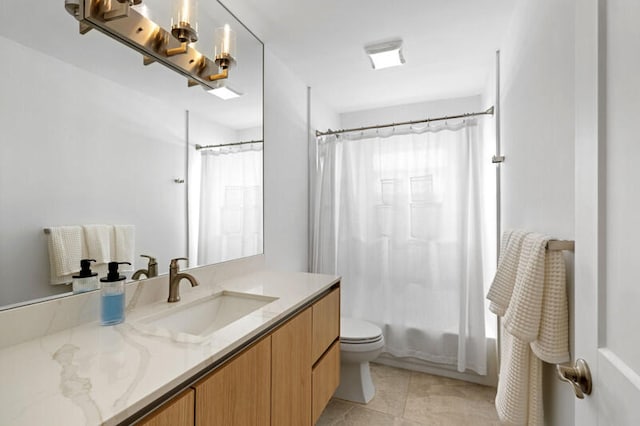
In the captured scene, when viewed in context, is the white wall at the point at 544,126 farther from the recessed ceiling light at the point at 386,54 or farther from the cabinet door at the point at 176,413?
the cabinet door at the point at 176,413

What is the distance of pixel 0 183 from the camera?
0.83 m

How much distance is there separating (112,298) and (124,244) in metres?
0.28

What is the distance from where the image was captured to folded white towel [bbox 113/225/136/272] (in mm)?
1131

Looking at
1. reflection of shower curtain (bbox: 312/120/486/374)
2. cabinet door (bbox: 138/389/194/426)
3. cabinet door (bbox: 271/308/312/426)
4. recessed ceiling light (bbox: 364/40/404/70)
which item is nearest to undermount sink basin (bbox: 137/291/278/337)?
cabinet door (bbox: 271/308/312/426)

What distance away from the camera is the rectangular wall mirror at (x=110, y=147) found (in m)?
0.87

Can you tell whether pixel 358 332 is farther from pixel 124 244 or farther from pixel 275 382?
pixel 124 244

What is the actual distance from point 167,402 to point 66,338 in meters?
0.46

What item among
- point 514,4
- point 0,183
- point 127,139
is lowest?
point 0,183

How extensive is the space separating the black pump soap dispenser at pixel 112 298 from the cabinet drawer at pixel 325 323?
30.7 inches

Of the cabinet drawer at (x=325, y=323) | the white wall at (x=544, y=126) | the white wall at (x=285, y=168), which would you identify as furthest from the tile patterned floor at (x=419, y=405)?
the white wall at (x=285, y=168)

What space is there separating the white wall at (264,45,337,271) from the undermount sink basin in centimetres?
61

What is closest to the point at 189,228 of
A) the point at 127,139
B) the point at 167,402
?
the point at 127,139

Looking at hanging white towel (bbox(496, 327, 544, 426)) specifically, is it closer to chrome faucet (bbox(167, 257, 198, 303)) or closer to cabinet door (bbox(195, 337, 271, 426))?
cabinet door (bbox(195, 337, 271, 426))

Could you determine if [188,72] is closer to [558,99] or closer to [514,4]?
[558,99]
